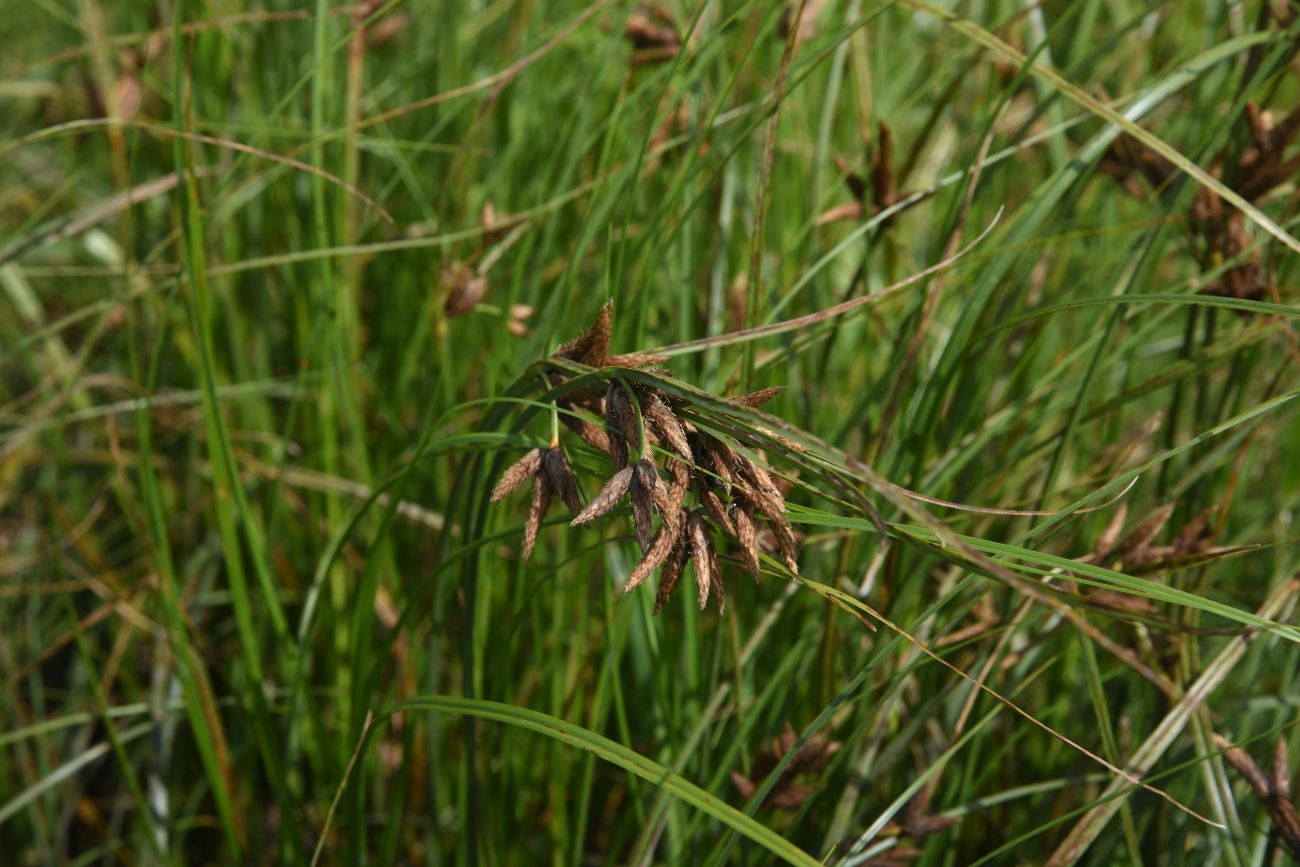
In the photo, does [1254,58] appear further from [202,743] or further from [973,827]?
[202,743]

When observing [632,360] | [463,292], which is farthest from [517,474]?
[463,292]

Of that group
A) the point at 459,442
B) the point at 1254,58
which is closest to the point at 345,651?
the point at 459,442

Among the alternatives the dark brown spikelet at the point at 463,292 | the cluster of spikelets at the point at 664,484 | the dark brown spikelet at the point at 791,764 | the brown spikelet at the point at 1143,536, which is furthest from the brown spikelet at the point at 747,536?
the dark brown spikelet at the point at 463,292

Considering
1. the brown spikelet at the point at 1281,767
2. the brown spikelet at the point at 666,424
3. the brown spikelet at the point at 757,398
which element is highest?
the brown spikelet at the point at 757,398

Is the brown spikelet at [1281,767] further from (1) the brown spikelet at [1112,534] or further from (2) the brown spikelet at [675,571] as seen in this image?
(2) the brown spikelet at [675,571]

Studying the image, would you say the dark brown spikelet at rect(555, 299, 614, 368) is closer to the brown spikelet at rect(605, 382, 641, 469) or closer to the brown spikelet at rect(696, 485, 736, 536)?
the brown spikelet at rect(605, 382, 641, 469)

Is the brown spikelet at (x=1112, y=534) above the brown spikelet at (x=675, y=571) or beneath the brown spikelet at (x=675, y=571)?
beneath

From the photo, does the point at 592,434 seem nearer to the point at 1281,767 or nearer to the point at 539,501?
the point at 539,501
